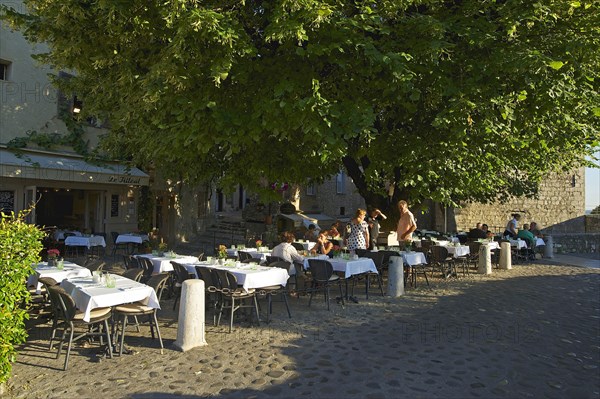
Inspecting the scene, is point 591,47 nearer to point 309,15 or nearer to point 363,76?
point 363,76

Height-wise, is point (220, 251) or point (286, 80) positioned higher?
point (286, 80)

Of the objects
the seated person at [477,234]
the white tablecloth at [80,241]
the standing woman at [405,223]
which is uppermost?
the standing woman at [405,223]

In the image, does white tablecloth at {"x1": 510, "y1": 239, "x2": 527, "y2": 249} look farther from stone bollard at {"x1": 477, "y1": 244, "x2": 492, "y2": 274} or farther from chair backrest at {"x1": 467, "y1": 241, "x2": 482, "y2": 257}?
stone bollard at {"x1": 477, "y1": 244, "x2": 492, "y2": 274}

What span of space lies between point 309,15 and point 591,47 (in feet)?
14.5

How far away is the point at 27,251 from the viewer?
4.47 m

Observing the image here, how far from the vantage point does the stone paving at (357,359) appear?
4.36m

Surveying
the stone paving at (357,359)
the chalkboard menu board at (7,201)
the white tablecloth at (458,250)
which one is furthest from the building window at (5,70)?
the white tablecloth at (458,250)

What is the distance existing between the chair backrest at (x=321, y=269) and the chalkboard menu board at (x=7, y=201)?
11041 mm

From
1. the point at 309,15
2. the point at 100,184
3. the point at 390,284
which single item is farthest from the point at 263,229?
the point at 309,15

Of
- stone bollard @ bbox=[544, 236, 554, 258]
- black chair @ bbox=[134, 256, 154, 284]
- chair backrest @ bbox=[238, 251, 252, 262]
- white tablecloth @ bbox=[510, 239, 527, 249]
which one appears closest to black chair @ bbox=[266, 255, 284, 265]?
chair backrest @ bbox=[238, 251, 252, 262]

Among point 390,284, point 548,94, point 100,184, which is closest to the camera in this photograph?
point 548,94

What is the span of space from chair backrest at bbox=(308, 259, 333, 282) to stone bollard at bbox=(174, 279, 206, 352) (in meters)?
2.72

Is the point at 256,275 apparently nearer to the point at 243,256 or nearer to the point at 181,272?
the point at 181,272

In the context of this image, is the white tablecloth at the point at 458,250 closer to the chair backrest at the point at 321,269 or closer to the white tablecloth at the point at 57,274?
the chair backrest at the point at 321,269
